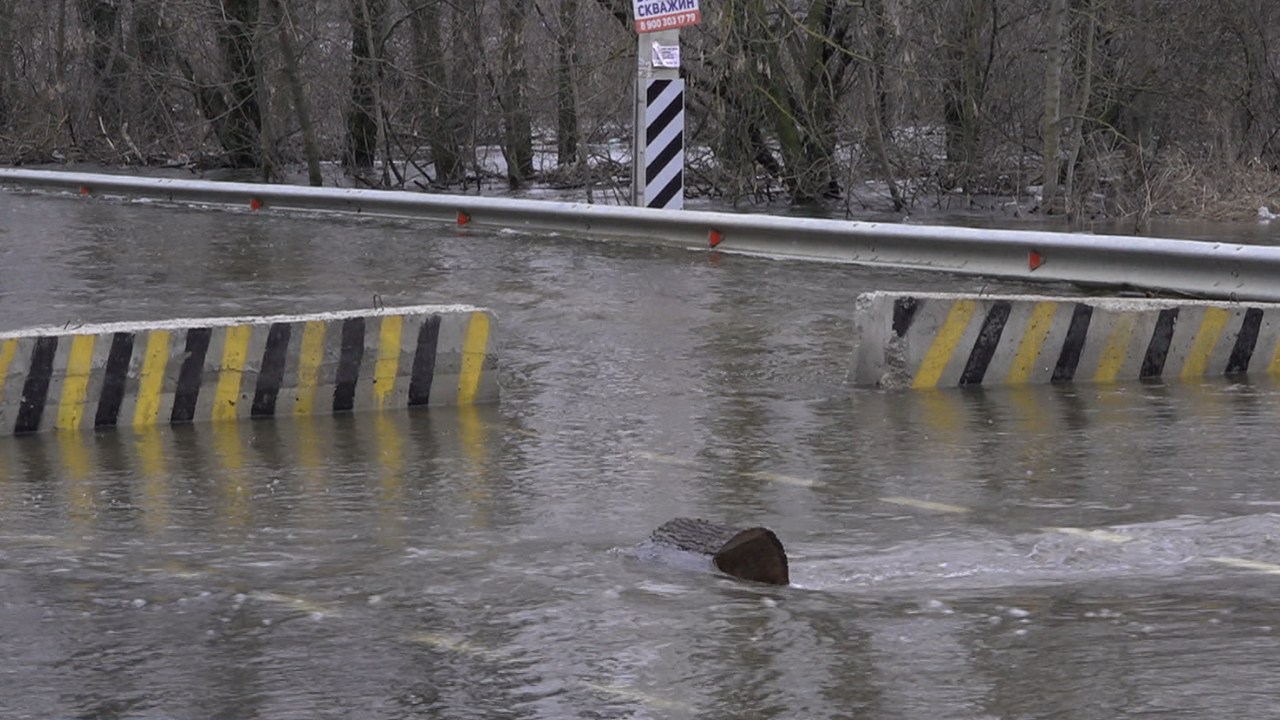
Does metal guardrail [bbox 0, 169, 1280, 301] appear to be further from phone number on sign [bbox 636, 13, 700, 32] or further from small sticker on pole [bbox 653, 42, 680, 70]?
phone number on sign [bbox 636, 13, 700, 32]

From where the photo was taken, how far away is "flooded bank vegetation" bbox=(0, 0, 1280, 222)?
23.9 metres

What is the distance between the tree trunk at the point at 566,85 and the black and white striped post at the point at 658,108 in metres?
6.28

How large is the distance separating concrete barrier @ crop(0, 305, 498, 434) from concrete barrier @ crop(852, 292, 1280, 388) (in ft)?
6.71

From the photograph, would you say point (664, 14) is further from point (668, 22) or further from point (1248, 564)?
point (1248, 564)

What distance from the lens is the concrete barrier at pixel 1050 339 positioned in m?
10.4

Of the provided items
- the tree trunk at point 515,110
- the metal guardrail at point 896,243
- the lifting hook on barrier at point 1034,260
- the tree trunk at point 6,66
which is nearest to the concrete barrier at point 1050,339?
the metal guardrail at point 896,243

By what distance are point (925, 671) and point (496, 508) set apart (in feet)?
8.39

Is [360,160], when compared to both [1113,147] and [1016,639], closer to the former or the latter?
[1113,147]

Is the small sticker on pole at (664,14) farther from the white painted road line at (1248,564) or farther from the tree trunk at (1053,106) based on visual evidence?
the white painted road line at (1248,564)

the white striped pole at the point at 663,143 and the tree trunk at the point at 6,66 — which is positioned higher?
the tree trunk at the point at 6,66

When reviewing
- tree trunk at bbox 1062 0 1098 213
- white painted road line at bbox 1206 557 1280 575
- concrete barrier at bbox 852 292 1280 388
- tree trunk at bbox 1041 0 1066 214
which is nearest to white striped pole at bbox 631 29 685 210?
tree trunk at bbox 1062 0 1098 213

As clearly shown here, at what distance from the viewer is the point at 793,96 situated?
2491 centimetres

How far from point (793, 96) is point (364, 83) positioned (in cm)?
792

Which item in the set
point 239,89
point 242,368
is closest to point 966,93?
point 239,89
